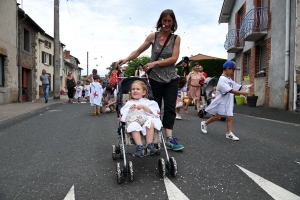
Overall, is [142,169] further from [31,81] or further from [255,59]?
[31,81]

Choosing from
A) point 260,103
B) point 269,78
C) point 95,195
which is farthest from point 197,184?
point 260,103

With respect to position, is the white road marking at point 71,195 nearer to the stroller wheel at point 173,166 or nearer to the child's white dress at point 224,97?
the stroller wheel at point 173,166

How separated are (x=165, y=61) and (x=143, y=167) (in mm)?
1446

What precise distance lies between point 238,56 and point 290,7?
8.08 m

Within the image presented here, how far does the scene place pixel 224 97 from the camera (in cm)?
559

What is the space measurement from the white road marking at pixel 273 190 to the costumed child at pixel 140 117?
113cm

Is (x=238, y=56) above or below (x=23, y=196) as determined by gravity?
above

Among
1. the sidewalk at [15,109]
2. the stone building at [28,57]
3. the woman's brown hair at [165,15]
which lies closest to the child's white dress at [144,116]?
the woman's brown hair at [165,15]

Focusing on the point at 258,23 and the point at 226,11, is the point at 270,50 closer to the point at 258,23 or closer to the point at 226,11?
→ the point at 258,23

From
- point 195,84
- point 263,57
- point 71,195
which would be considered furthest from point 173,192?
point 263,57

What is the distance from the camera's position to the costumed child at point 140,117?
3.28 metres

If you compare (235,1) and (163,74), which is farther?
(235,1)

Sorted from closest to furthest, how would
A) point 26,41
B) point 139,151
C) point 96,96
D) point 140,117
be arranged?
point 139,151 → point 140,117 → point 96,96 → point 26,41

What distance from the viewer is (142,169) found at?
3.46 metres
